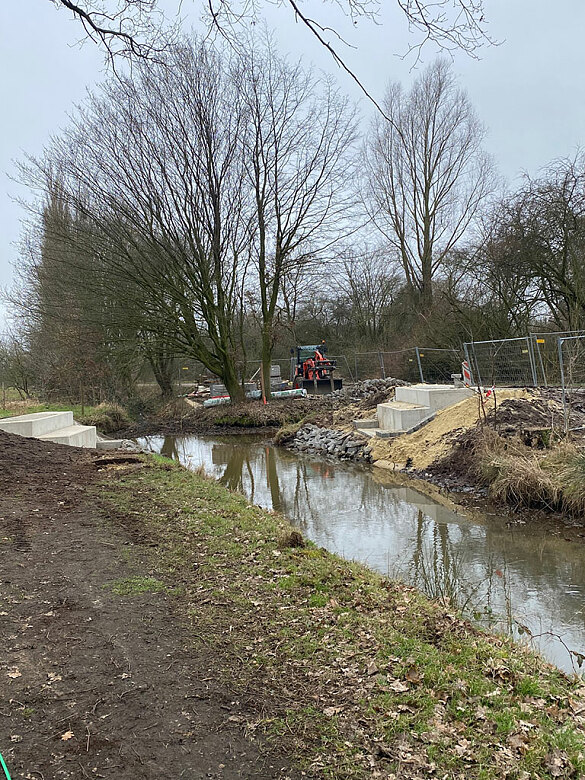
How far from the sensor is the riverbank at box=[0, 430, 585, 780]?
9.25 feet

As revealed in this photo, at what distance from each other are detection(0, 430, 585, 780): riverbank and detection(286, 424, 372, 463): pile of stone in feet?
32.4

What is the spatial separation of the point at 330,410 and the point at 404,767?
19923mm

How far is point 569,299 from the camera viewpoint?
17.5m

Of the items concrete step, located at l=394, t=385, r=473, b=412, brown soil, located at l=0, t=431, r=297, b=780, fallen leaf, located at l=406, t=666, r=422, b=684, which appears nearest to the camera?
brown soil, located at l=0, t=431, r=297, b=780

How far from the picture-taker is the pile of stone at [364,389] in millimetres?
23375

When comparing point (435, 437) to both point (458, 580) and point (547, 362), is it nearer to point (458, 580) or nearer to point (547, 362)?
point (547, 362)

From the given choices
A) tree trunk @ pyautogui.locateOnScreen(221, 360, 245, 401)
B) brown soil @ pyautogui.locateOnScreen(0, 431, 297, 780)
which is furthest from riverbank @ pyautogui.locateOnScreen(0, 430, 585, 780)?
tree trunk @ pyautogui.locateOnScreen(221, 360, 245, 401)

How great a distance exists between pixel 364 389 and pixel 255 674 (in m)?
21.2

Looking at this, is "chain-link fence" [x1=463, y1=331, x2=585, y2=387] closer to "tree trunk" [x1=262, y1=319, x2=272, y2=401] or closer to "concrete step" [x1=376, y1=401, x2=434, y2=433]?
"concrete step" [x1=376, y1=401, x2=434, y2=433]

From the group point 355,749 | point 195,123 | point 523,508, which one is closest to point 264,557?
point 355,749

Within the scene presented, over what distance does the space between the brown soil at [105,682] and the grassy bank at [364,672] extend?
158 mm

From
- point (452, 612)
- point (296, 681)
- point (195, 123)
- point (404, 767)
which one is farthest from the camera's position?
point (195, 123)

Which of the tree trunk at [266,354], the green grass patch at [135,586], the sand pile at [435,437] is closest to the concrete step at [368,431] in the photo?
the sand pile at [435,437]

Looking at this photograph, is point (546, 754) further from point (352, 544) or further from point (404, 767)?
point (352, 544)
